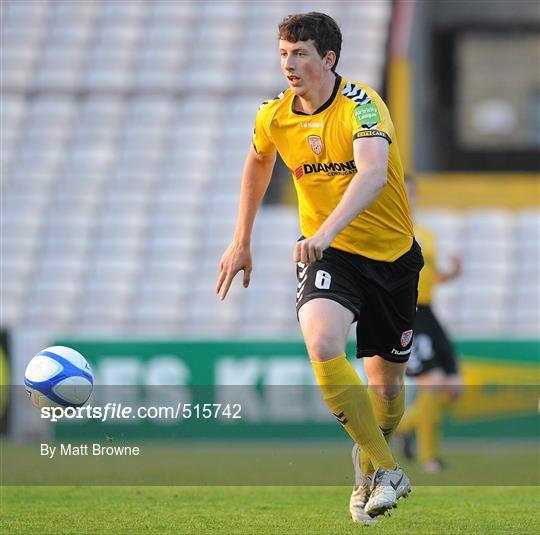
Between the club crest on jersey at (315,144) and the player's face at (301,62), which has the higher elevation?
the player's face at (301,62)

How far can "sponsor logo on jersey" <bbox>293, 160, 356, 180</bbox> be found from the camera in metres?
5.12

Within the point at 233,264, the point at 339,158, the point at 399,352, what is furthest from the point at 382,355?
the point at 339,158

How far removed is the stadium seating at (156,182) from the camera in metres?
14.9

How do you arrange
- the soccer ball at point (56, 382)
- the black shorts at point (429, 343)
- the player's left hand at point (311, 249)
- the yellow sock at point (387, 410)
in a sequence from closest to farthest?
the player's left hand at point (311, 249) → the soccer ball at point (56, 382) → the yellow sock at point (387, 410) → the black shorts at point (429, 343)

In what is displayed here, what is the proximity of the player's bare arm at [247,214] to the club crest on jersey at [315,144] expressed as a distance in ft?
1.09

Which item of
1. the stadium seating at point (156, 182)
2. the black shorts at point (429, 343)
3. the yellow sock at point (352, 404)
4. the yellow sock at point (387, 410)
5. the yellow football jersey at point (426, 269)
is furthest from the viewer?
the stadium seating at point (156, 182)

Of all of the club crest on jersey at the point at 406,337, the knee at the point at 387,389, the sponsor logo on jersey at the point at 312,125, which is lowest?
the knee at the point at 387,389

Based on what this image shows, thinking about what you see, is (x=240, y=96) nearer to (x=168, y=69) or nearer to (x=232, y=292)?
(x=168, y=69)

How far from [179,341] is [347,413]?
6892 millimetres

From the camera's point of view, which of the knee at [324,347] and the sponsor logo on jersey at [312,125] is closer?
the knee at [324,347]

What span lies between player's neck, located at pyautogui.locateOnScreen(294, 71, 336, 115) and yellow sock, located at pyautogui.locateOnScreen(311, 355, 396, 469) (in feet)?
3.25

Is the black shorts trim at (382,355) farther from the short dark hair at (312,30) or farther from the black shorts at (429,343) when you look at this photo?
the black shorts at (429,343)

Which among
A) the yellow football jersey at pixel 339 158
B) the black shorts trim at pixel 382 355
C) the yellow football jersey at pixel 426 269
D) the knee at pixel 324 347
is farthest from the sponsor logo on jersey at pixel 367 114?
the yellow football jersey at pixel 426 269

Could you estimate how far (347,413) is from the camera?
501 centimetres
